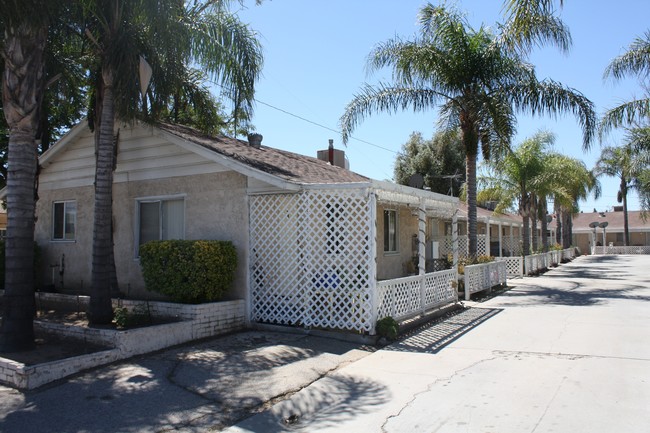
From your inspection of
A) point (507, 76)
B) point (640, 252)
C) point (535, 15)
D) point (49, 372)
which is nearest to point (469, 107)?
point (507, 76)

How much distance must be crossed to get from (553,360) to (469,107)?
1021 centimetres

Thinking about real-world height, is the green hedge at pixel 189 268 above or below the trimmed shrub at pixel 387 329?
above

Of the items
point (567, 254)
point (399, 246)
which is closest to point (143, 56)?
point (399, 246)

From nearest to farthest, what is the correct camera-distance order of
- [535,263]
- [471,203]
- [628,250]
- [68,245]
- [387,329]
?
1. [387,329]
2. [68,245]
3. [471,203]
4. [535,263]
5. [628,250]

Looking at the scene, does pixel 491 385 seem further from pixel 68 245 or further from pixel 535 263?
pixel 535 263

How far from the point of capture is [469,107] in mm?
16047

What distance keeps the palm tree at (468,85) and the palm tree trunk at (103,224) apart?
350 inches

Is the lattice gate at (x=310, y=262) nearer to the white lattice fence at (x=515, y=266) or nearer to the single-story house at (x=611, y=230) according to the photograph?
the white lattice fence at (x=515, y=266)

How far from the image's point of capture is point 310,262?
9.51 meters

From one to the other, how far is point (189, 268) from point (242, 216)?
1.53 meters

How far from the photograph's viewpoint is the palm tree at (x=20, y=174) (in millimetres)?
7602

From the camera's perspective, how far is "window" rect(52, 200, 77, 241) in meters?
12.9

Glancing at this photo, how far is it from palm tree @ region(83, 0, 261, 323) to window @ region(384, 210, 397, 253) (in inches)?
250

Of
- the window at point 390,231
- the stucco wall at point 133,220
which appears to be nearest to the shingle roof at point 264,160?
the stucco wall at point 133,220
